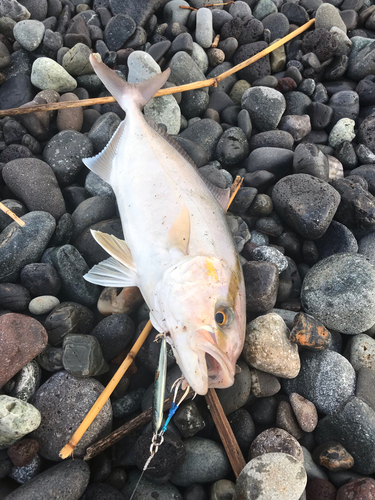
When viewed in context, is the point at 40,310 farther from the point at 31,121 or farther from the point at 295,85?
the point at 295,85

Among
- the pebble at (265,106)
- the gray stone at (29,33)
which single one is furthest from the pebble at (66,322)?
the gray stone at (29,33)

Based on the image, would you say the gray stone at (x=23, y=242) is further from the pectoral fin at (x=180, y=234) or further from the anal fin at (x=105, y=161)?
the pectoral fin at (x=180, y=234)

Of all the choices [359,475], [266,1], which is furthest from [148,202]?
[266,1]

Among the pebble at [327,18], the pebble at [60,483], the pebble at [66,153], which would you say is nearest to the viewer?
the pebble at [60,483]

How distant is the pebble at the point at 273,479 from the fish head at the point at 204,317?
66 cm

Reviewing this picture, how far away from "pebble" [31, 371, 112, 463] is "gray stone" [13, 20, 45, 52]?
4.56 m

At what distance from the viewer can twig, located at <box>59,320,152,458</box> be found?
2.49 meters

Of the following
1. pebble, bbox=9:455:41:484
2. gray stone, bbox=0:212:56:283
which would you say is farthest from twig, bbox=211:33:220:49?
pebble, bbox=9:455:41:484

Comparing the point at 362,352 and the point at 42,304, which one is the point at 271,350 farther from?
the point at 42,304

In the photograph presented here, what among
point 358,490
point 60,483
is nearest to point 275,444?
point 358,490

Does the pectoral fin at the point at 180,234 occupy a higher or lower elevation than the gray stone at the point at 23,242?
lower

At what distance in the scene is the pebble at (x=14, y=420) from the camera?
2398 mm

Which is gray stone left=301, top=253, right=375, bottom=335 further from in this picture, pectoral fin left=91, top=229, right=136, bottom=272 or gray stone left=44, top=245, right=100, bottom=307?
gray stone left=44, top=245, right=100, bottom=307

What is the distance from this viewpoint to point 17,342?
2.74 meters
